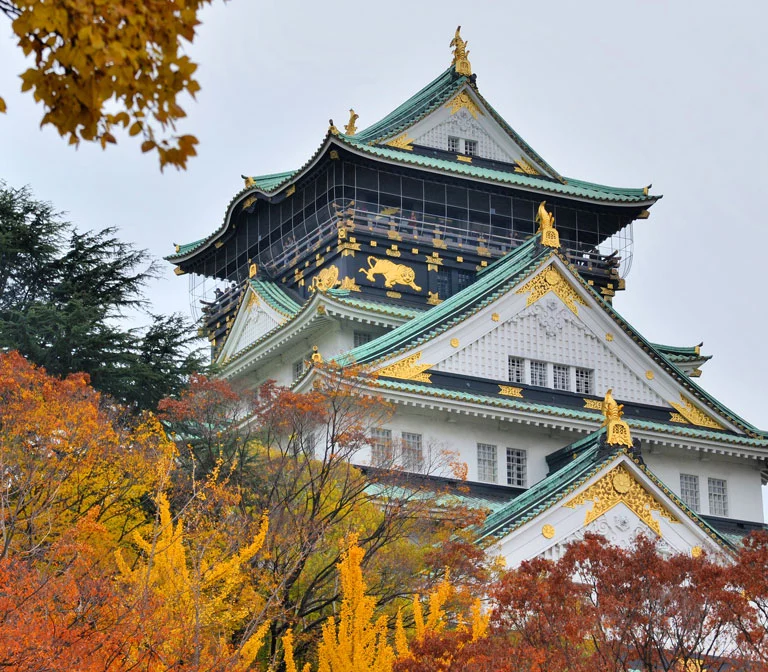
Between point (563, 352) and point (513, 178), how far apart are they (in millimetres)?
9254

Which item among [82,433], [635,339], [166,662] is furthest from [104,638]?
[635,339]

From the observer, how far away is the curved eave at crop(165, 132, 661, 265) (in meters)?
44.1

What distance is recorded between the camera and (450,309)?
38719mm

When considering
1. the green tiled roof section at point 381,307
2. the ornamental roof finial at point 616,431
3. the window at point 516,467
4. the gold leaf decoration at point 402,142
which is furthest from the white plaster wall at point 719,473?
the gold leaf decoration at point 402,142

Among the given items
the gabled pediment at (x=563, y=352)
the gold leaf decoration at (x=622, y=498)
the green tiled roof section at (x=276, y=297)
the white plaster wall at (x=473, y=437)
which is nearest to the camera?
the gold leaf decoration at (x=622, y=498)

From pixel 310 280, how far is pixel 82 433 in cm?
1944

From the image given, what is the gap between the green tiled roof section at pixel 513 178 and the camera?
44.9 metres

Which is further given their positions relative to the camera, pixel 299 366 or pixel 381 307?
pixel 299 366

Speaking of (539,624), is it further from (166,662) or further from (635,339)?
(635,339)

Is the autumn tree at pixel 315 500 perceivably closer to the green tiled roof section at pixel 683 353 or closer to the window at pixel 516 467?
the window at pixel 516 467

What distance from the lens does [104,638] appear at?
2084 cm

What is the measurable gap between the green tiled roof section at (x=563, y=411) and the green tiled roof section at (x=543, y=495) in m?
3.05

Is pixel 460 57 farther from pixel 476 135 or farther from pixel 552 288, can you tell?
pixel 552 288

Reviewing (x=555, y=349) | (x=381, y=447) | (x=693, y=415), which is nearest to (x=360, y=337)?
(x=555, y=349)
